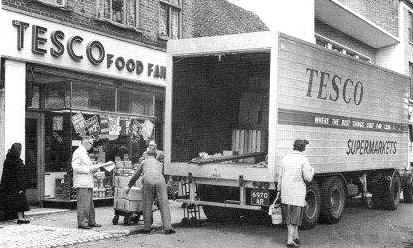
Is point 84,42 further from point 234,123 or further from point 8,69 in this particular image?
point 234,123

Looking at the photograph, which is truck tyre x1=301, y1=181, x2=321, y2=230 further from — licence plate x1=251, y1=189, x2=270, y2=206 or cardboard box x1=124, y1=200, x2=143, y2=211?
cardboard box x1=124, y1=200, x2=143, y2=211

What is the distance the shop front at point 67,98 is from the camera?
38.4 ft

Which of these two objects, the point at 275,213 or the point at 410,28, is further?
the point at 410,28

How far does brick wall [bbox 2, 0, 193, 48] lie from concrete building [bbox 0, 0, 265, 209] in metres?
0.02

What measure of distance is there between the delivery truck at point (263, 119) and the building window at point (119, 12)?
3897 millimetres

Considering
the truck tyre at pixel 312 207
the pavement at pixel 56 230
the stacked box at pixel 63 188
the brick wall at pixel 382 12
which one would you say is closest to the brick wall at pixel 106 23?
the stacked box at pixel 63 188

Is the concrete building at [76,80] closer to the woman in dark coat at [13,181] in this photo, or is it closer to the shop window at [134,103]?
the shop window at [134,103]

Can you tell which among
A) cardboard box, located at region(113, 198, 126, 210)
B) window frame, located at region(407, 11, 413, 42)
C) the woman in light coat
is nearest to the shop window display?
cardboard box, located at region(113, 198, 126, 210)

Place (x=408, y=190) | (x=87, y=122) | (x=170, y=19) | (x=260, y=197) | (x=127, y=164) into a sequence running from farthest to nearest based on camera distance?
(x=170, y=19) < (x=408, y=190) < (x=127, y=164) < (x=87, y=122) < (x=260, y=197)

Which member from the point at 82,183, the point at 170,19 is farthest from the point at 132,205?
the point at 170,19

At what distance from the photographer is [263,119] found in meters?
11.8

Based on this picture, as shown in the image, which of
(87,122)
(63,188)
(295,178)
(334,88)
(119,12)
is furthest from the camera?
(119,12)

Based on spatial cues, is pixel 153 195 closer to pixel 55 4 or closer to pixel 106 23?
pixel 55 4

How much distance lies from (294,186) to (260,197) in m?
0.79
